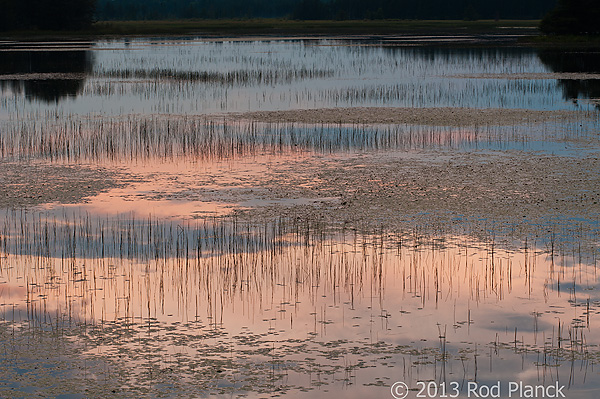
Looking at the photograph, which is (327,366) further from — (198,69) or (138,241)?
(198,69)

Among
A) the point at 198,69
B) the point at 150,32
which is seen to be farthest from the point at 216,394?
the point at 150,32

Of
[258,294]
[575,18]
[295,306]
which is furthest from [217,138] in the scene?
[575,18]

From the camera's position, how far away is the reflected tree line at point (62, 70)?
1120 inches

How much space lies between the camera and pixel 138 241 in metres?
10.5

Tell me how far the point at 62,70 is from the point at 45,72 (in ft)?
3.29

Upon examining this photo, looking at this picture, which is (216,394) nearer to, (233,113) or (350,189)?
(350,189)

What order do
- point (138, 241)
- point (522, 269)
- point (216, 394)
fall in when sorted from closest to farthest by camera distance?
point (216, 394) → point (522, 269) → point (138, 241)

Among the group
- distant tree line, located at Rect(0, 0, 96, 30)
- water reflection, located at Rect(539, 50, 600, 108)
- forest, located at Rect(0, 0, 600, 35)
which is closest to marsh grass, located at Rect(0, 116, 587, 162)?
water reflection, located at Rect(539, 50, 600, 108)

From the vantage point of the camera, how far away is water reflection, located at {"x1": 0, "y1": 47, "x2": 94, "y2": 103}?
2891 centimetres

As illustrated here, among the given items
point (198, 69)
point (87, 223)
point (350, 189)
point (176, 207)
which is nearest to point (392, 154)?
point (350, 189)

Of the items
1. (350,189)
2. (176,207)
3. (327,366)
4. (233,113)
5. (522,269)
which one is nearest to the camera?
(327,366)

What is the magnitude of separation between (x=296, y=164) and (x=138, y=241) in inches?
218

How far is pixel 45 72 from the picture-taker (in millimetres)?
36969

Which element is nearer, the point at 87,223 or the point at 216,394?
the point at 216,394
